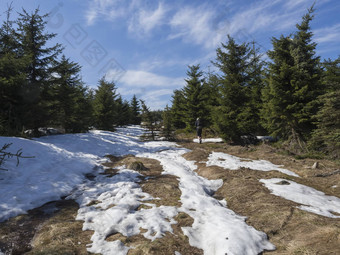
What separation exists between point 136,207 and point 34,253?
2.08 metres

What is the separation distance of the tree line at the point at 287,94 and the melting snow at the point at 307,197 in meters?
4.63

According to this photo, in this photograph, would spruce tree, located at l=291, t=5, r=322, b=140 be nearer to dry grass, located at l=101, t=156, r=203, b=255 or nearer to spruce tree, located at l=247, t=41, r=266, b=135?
spruce tree, located at l=247, t=41, r=266, b=135

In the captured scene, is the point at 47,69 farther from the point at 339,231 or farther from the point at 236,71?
the point at 339,231

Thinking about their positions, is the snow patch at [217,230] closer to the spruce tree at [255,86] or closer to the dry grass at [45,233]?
the dry grass at [45,233]

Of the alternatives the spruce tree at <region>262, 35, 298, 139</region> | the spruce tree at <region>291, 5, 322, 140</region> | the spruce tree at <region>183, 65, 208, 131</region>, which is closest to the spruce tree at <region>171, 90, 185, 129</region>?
the spruce tree at <region>183, 65, 208, 131</region>

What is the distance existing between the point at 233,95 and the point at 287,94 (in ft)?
14.1

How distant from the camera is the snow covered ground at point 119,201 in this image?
116 inches

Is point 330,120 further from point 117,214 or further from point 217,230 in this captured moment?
point 117,214

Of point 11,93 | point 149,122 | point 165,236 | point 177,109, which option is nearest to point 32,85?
point 11,93

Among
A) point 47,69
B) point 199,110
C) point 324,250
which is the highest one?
point 47,69

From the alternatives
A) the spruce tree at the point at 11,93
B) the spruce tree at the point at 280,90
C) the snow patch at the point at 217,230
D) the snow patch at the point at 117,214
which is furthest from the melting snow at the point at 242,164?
the spruce tree at the point at 11,93

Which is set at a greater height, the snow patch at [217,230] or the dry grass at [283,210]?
the dry grass at [283,210]

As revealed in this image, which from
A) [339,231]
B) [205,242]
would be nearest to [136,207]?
[205,242]

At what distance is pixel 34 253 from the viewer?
2564 mm
